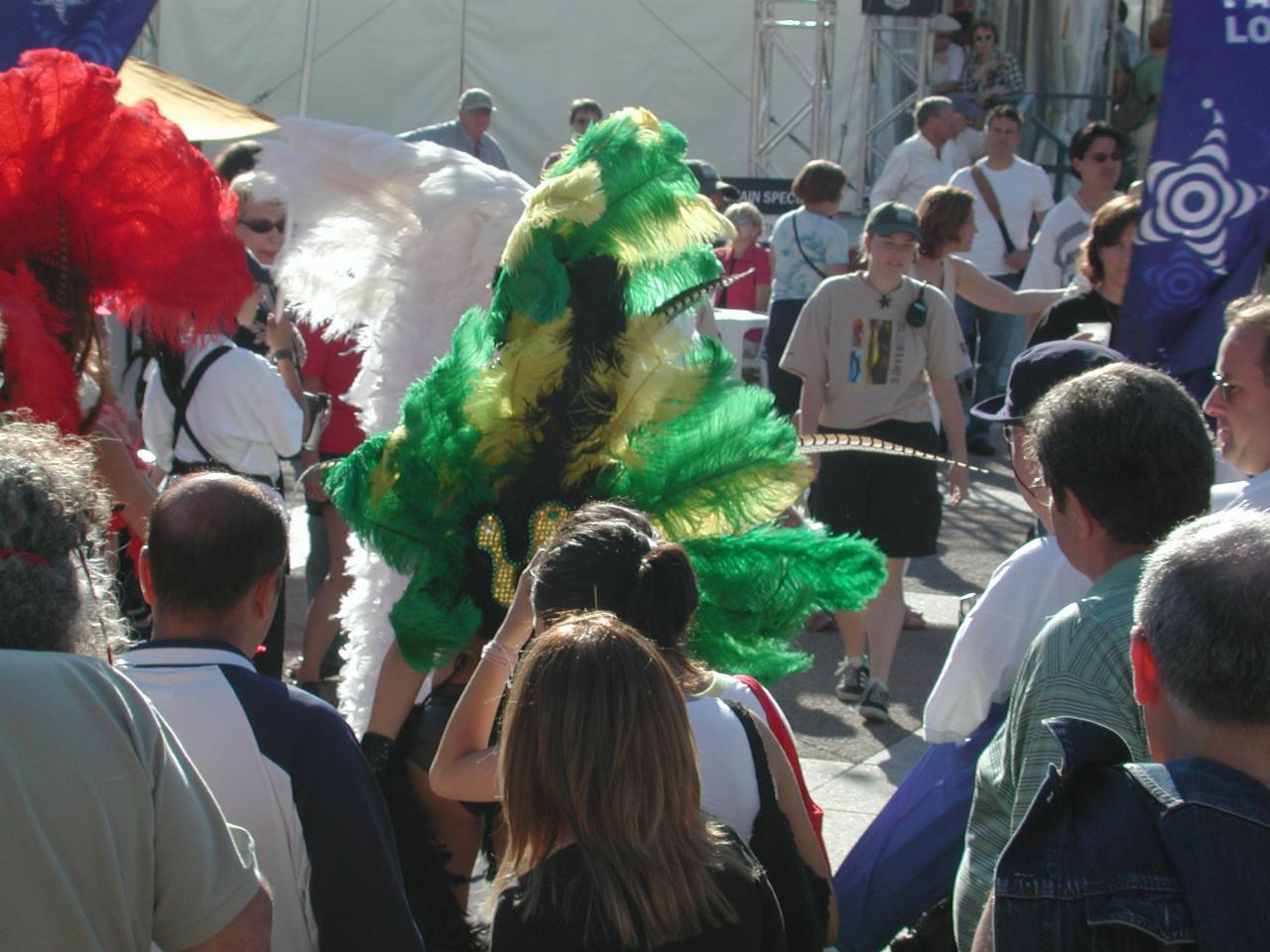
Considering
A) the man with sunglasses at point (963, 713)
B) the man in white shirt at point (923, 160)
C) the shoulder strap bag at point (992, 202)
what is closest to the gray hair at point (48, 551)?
the man with sunglasses at point (963, 713)

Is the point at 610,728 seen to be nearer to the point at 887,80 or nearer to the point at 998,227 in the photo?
the point at 998,227

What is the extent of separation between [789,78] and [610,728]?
555 inches

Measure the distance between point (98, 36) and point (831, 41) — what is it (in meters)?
9.43

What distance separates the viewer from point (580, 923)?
1.78 metres

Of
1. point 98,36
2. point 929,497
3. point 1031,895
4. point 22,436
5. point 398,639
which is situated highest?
point 98,36

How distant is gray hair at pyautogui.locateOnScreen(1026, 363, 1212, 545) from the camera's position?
84.2 inches

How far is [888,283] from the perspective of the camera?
18.2ft

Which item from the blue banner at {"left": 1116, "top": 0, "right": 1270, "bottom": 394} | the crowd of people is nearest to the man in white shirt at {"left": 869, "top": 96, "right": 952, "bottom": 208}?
the blue banner at {"left": 1116, "top": 0, "right": 1270, "bottom": 394}

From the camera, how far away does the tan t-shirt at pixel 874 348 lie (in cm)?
554

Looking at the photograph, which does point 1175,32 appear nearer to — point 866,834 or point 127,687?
point 866,834

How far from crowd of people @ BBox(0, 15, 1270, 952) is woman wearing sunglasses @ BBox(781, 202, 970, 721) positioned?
226 cm

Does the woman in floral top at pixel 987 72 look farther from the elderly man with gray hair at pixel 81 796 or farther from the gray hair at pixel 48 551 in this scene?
the elderly man with gray hair at pixel 81 796

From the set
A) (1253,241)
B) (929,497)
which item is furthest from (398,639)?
(929,497)

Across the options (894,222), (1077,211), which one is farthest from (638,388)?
(1077,211)
